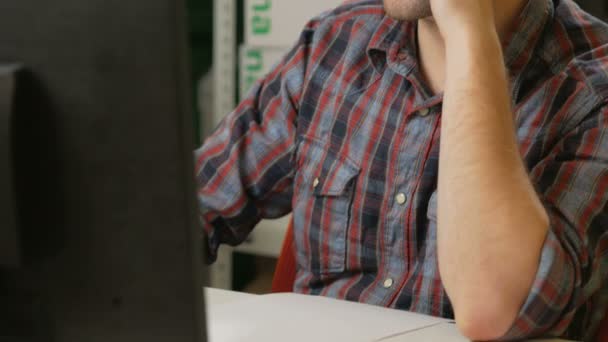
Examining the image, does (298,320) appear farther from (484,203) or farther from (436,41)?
(436,41)

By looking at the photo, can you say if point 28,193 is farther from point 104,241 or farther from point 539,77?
point 539,77

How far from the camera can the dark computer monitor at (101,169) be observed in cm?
51

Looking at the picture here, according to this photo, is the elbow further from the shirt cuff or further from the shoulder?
the shoulder

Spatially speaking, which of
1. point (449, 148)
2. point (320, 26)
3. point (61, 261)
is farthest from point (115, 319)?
point (320, 26)

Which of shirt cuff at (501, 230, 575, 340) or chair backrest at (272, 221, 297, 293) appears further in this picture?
chair backrest at (272, 221, 297, 293)

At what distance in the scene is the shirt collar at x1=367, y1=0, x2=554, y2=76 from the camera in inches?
45.2

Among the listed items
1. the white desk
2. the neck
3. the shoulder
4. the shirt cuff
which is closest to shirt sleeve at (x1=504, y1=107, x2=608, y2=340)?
the shirt cuff

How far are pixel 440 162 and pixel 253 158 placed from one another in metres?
0.44

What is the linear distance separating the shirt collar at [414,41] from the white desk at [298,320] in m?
0.42

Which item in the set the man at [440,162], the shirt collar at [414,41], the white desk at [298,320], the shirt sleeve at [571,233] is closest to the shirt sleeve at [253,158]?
the man at [440,162]

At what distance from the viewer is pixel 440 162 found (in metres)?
0.98

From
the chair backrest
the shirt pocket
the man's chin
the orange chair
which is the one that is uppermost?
the man's chin

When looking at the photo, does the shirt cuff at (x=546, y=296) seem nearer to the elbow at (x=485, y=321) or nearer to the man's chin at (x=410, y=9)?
the elbow at (x=485, y=321)

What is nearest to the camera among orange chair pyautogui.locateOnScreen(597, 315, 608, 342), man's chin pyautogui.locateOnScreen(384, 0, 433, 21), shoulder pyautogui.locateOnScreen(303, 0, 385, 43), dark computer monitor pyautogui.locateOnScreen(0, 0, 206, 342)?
dark computer monitor pyautogui.locateOnScreen(0, 0, 206, 342)
